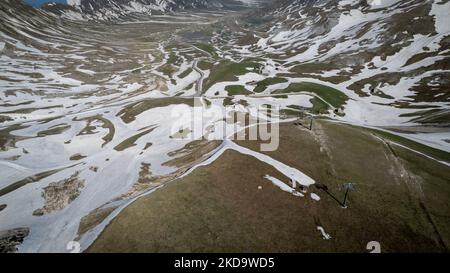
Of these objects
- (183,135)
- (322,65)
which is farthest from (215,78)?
(183,135)

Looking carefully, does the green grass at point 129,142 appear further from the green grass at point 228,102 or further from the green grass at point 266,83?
the green grass at point 266,83

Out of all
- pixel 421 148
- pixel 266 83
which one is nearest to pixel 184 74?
pixel 266 83

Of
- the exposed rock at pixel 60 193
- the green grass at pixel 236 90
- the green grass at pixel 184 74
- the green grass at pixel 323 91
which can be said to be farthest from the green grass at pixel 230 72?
the exposed rock at pixel 60 193

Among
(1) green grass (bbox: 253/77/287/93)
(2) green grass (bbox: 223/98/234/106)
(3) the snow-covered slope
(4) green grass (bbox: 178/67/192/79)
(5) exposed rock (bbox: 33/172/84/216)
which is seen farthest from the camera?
(4) green grass (bbox: 178/67/192/79)

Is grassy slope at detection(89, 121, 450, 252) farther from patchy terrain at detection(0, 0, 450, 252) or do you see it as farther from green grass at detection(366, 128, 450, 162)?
green grass at detection(366, 128, 450, 162)

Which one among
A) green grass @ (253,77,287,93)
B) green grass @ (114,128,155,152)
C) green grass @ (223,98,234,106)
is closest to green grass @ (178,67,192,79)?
green grass @ (253,77,287,93)

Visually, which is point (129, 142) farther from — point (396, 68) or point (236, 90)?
point (396, 68)
